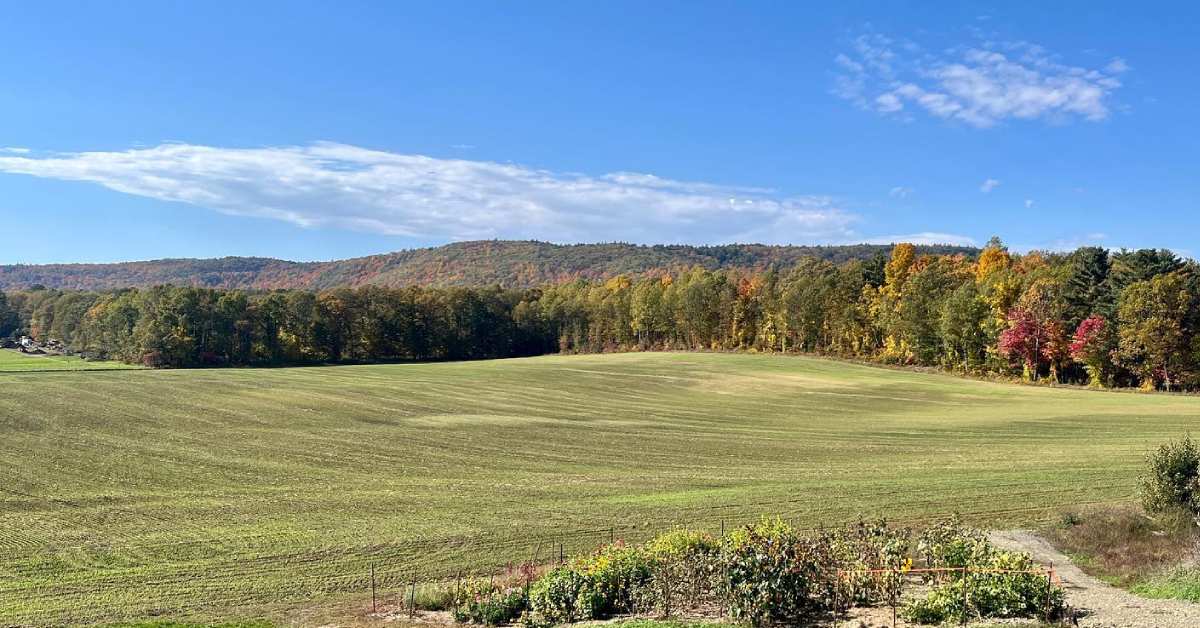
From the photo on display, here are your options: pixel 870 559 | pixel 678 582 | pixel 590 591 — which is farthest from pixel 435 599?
pixel 870 559

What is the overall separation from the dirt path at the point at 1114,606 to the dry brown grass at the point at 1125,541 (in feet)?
2.00

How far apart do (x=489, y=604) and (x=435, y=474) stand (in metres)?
17.9

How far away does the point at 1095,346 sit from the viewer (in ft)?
237

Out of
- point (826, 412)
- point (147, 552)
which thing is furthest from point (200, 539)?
point (826, 412)

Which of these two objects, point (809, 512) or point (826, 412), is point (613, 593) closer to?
point (809, 512)

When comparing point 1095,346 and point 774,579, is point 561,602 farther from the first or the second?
point 1095,346

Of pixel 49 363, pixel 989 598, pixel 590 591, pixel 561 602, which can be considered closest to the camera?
pixel 989 598

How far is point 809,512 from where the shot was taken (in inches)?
1010

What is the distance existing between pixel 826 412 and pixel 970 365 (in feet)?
120

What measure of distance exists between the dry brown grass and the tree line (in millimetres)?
55392

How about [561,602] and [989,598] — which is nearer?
[989,598]

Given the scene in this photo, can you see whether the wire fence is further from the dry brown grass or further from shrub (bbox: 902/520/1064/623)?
the dry brown grass

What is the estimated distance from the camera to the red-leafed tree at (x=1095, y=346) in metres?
71.6

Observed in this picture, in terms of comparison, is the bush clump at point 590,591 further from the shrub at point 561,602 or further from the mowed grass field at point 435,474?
the mowed grass field at point 435,474
